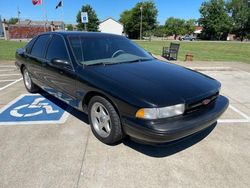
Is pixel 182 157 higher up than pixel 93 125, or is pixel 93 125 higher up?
pixel 93 125

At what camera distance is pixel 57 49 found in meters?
3.86

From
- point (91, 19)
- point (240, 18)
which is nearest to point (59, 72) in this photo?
point (91, 19)

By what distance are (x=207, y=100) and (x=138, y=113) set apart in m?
1.05

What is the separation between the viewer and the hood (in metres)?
2.54

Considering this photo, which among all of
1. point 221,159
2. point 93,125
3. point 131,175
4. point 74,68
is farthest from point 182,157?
point 74,68

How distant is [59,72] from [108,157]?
1.74 metres

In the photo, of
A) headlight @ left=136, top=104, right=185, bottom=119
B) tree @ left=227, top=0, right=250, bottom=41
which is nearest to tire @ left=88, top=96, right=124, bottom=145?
headlight @ left=136, top=104, right=185, bottom=119

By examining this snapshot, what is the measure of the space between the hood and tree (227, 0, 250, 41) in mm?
74395

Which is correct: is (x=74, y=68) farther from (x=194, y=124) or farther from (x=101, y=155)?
(x=194, y=124)

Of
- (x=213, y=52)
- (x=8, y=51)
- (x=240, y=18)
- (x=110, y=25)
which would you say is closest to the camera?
(x=8, y=51)

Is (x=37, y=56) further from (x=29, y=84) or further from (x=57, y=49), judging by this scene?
(x=29, y=84)

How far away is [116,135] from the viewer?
9.40 feet

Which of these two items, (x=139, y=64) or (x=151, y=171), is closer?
(x=151, y=171)

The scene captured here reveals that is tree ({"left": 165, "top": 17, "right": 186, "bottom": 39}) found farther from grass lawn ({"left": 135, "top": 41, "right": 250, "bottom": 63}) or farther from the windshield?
the windshield
